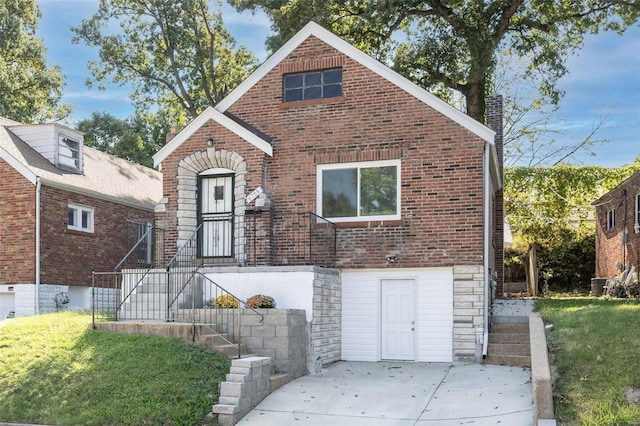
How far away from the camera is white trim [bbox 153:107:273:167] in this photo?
16.1m

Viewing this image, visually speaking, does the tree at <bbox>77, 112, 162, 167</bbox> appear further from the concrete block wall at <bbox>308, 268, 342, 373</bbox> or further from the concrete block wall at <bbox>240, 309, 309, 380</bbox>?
the concrete block wall at <bbox>240, 309, 309, 380</bbox>

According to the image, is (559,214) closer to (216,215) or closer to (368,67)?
(368,67)

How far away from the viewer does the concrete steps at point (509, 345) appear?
13938 millimetres

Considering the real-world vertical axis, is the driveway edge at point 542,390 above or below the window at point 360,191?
below

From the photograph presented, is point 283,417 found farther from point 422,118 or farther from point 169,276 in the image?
point 422,118

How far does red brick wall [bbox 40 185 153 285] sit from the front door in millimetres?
5662

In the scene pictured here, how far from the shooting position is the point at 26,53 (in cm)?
3366

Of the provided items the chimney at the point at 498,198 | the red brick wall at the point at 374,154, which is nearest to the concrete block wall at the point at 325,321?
the red brick wall at the point at 374,154

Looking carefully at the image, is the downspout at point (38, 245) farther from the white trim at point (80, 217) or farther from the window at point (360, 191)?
the window at point (360, 191)

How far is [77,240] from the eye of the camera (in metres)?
21.1

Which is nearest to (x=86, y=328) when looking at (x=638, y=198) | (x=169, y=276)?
(x=169, y=276)


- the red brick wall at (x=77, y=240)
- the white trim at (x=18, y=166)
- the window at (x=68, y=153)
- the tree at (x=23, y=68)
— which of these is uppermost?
the tree at (x=23, y=68)

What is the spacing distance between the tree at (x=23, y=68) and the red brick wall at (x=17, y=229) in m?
13.0

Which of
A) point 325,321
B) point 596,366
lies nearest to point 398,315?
point 325,321
